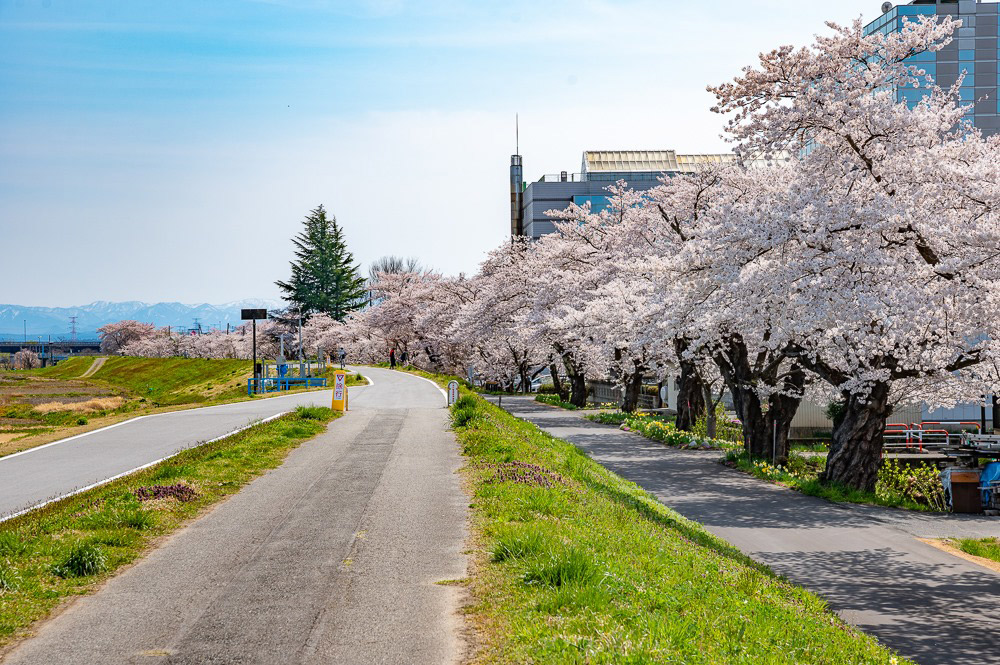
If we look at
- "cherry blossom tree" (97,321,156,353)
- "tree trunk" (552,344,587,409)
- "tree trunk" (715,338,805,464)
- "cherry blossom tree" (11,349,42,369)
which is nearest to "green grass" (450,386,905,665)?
"tree trunk" (715,338,805,464)

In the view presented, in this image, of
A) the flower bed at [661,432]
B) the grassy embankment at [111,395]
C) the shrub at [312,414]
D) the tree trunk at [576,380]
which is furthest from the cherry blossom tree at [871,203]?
the tree trunk at [576,380]

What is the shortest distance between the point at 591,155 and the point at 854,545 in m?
112

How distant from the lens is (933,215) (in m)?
16.3

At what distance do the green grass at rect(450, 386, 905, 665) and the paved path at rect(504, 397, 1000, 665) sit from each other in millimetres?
1518

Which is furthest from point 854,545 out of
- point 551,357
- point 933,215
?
point 551,357

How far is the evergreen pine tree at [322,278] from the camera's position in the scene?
329ft

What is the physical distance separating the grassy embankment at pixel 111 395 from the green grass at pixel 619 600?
691 inches

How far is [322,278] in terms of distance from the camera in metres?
100

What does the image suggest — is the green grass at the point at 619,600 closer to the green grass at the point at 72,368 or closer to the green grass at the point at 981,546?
the green grass at the point at 981,546

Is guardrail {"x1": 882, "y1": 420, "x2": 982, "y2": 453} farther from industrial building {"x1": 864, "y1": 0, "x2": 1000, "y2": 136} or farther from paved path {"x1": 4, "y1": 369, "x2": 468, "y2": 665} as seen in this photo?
industrial building {"x1": 864, "y1": 0, "x2": 1000, "y2": 136}

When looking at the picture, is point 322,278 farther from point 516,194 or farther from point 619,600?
point 619,600

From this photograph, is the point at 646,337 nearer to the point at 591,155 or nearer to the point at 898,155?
the point at 898,155

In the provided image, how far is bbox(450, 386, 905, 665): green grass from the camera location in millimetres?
5992

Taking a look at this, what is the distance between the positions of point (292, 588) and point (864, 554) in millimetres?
10431
